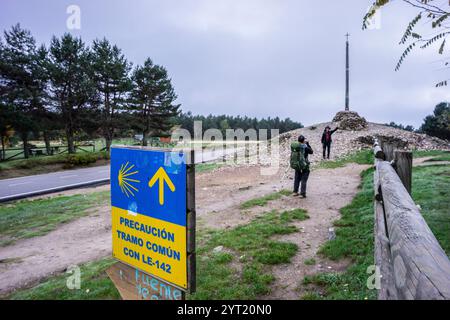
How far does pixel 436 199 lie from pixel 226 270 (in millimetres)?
5123

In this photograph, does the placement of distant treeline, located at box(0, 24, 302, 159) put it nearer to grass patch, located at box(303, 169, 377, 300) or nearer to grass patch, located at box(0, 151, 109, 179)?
grass patch, located at box(0, 151, 109, 179)

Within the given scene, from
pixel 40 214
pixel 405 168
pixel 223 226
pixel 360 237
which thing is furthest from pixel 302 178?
pixel 40 214

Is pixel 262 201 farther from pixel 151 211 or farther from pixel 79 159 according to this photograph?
pixel 79 159

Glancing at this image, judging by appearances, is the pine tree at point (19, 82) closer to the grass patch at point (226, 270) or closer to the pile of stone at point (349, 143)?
the pile of stone at point (349, 143)

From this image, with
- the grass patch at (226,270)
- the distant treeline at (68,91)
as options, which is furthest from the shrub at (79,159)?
the grass patch at (226,270)

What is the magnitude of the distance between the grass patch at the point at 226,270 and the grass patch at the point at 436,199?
2.27 meters

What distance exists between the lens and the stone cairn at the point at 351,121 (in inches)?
1215

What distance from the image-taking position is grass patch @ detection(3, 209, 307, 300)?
428cm

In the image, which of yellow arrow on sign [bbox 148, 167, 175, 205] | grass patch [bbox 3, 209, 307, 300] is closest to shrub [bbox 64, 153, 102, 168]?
grass patch [bbox 3, 209, 307, 300]

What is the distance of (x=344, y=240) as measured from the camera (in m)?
5.54

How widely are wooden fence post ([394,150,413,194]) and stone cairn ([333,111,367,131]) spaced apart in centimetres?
2935

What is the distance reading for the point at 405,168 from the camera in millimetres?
3307
